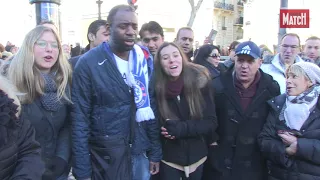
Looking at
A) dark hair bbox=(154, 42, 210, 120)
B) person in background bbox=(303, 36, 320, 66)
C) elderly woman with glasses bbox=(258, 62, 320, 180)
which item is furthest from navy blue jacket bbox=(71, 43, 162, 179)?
person in background bbox=(303, 36, 320, 66)

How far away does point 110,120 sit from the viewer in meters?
3.07

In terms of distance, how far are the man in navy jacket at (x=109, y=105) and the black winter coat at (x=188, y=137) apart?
0.45 metres

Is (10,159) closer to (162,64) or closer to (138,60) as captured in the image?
(138,60)

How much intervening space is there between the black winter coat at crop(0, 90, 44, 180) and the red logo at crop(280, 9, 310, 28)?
7880 millimetres

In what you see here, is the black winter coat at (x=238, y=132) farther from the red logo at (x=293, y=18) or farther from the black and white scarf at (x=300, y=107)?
the red logo at (x=293, y=18)

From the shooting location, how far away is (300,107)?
322 centimetres

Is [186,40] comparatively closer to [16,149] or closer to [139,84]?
[139,84]

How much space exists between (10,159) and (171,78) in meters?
1.93

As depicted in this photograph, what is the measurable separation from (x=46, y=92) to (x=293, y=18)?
7582 mm

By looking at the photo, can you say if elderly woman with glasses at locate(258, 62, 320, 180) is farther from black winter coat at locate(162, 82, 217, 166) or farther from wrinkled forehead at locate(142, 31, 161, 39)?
wrinkled forehead at locate(142, 31, 161, 39)

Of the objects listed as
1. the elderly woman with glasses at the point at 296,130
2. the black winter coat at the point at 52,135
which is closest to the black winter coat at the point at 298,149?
the elderly woman with glasses at the point at 296,130

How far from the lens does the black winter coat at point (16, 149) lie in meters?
2.11

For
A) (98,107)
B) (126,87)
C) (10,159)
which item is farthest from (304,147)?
(10,159)

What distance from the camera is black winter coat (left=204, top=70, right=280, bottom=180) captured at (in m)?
3.58
